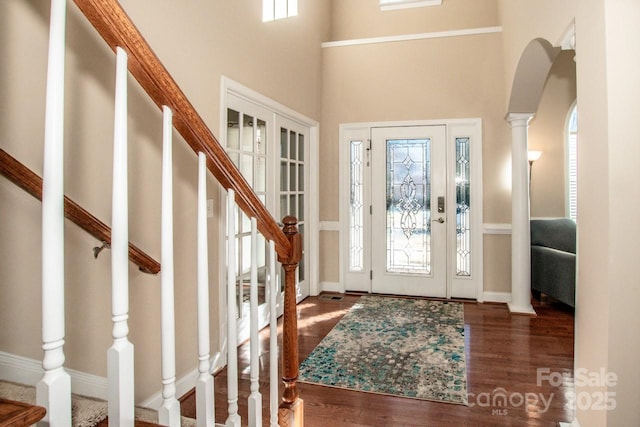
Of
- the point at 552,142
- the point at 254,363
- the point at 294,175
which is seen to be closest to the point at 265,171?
the point at 294,175

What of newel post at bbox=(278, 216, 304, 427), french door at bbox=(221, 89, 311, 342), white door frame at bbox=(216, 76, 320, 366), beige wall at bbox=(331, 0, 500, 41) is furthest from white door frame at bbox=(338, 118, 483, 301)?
newel post at bbox=(278, 216, 304, 427)

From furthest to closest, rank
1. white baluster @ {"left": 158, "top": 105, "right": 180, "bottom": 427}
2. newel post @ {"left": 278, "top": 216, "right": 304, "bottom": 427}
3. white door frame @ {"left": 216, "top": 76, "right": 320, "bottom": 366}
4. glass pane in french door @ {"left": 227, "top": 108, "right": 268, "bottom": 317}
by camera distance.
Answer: glass pane in french door @ {"left": 227, "top": 108, "right": 268, "bottom": 317}, white door frame @ {"left": 216, "top": 76, "right": 320, "bottom": 366}, newel post @ {"left": 278, "top": 216, "right": 304, "bottom": 427}, white baluster @ {"left": 158, "top": 105, "right": 180, "bottom": 427}

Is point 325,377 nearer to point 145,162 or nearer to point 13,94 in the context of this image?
point 145,162

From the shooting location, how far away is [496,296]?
455cm

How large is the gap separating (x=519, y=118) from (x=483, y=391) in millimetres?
2834

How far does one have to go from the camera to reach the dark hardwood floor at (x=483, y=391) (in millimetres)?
2207

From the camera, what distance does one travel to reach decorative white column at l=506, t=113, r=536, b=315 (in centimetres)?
411

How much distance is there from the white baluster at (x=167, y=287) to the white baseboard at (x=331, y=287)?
406 centimetres

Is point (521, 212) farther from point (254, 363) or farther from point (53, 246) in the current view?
point (53, 246)

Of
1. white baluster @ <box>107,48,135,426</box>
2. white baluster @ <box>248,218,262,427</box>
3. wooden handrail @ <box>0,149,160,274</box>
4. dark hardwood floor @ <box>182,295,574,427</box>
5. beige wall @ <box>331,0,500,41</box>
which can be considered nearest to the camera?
white baluster @ <box>107,48,135,426</box>

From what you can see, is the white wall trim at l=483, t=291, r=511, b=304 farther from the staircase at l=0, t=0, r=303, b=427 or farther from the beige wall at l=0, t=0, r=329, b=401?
the staircase at l=0, t=0, r=303, b=427

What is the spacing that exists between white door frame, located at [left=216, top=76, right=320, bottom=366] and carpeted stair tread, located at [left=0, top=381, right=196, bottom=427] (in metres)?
1.62

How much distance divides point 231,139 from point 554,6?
2315mm

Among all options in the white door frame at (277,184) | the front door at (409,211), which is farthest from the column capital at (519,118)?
the white door frame at (277,184)
